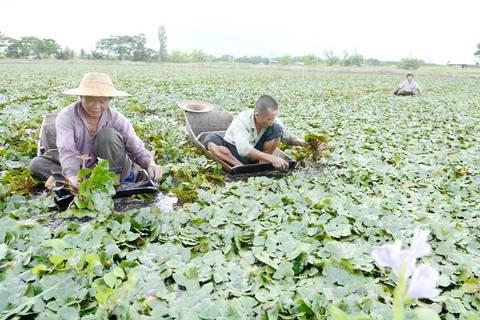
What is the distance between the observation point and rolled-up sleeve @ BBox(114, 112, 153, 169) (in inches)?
117

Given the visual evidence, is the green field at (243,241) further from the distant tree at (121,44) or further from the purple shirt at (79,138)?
the distant tree at (121,44)

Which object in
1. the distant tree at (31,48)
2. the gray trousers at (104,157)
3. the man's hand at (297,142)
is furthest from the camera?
the distant tree at (31,48)

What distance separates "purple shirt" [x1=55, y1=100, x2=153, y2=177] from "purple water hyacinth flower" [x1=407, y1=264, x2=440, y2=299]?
2467mm

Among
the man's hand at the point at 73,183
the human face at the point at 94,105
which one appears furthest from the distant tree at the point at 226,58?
the man's hand at the point at 73,183

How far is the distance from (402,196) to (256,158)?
1216 millimetres

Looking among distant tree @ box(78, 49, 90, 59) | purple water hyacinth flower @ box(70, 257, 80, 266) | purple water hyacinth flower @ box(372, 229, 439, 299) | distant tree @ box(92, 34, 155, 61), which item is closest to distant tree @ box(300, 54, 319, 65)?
distant tree @ box(92, 34, 155, 61)

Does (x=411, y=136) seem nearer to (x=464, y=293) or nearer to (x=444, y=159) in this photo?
(x=444, y=159)

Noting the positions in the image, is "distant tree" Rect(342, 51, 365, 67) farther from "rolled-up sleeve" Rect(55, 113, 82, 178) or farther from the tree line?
"rolled-up sleeve" Rect(55, 113, 82, 178)

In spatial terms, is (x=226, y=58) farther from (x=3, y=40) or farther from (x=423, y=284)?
(x=423, y=284)

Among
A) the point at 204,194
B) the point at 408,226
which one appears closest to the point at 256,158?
the point at 204,194

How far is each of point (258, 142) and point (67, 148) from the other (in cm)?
164

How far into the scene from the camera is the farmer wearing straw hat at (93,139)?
8.78 feet

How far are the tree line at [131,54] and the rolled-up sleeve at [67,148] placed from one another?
1650 inches

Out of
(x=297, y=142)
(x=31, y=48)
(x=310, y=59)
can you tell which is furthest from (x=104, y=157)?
(x=310, y=59)
